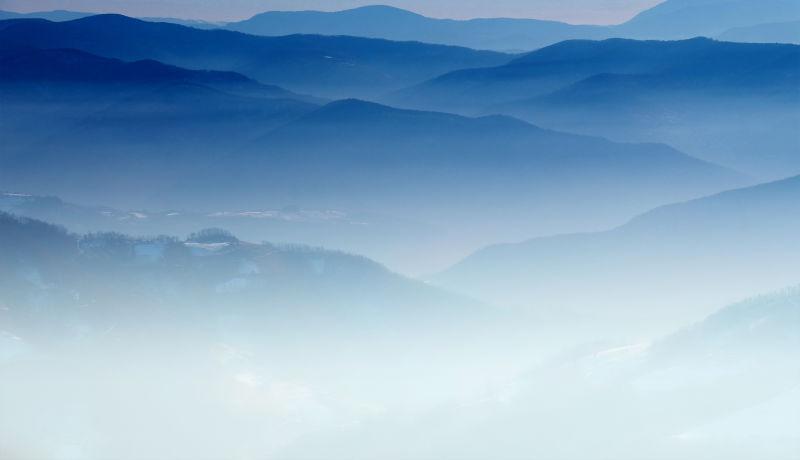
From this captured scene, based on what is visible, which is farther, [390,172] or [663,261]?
[390,172]

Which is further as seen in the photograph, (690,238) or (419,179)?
(419,179)

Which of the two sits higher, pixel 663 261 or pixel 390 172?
pixel 390 172

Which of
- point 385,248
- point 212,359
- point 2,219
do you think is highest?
point 2,219

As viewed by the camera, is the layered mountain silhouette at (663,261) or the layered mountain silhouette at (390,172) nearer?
the layered mountain silhouette at (663,261)

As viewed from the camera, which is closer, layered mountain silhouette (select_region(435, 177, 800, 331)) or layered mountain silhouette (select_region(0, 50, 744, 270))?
layered mountain silhouette (select_region(435, 177, 800, 331))

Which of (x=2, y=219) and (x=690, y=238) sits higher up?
(x=2, y=219)

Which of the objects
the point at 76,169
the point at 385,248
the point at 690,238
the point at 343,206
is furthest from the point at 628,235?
the point at 76,169

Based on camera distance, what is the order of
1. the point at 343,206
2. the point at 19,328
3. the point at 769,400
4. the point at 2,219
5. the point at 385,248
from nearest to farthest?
the point at 769,400 → the point at 19,328 → the point at 2,219 → the point at 385,248 → the point at 343,206

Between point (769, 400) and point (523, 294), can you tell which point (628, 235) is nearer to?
point (523, 294)
